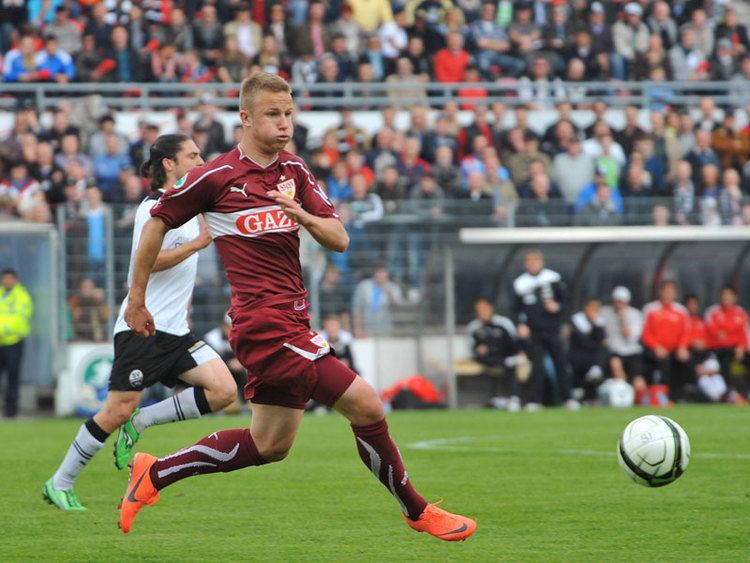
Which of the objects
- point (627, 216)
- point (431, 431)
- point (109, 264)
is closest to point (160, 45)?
point (109, 264)

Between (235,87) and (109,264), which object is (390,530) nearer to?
(109,264)

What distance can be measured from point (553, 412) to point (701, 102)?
320 inches

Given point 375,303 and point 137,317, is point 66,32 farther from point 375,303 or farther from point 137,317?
point 137,317

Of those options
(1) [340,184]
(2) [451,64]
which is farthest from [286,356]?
(2) [451,64]

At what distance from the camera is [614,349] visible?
20.0m

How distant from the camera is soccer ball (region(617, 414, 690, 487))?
772 centimetres

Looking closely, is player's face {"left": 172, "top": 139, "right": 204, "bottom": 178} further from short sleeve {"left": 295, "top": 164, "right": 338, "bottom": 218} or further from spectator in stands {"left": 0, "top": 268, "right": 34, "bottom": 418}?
spectator in stands {"left": 0, "top": 268, "right": 34, "bottom": 418}

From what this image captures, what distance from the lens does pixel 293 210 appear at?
6195 mm

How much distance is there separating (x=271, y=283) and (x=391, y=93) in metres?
17.1

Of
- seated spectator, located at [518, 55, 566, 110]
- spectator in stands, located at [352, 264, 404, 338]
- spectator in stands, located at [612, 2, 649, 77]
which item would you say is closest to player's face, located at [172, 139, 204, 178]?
spectator in stands, located at [352, 264, 404, 338]

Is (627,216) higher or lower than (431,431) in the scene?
A: higher

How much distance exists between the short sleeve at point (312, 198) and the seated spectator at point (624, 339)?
13578 mm

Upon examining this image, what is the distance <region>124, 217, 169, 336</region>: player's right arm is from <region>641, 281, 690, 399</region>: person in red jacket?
14100 millimetres

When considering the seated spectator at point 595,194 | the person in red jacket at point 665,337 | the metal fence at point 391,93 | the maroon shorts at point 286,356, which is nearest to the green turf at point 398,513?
the maroon shorts at point 286,356
